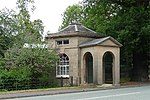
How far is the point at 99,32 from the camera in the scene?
136ft

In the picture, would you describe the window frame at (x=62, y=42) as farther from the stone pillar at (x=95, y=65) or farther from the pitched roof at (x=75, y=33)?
the stone pillar at (x=95, y=65)

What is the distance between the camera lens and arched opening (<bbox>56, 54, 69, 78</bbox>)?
3759 cm

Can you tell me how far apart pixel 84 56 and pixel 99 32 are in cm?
606

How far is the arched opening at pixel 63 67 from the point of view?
123ft

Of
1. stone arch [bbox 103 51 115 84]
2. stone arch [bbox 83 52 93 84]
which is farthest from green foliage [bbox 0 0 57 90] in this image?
stone arch [bbox 103 51 115 84]

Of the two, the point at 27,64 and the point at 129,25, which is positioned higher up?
the point at 129,25

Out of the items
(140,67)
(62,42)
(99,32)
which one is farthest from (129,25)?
(62,42)

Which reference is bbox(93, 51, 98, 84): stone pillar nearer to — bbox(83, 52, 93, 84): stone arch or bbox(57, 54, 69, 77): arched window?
bbox(83, 52, 93, 84): stone arch

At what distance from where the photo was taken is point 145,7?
40.6 meters

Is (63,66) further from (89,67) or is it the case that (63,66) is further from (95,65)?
(95,65)

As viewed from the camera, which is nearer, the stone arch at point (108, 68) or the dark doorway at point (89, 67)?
the dark doorway at point (89, 67)

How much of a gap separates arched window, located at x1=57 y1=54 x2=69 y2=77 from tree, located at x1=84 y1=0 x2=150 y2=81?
602 cm

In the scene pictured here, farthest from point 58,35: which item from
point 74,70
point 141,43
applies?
point 141,43

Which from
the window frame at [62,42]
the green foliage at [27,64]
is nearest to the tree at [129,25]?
the window frame at [62,42]
